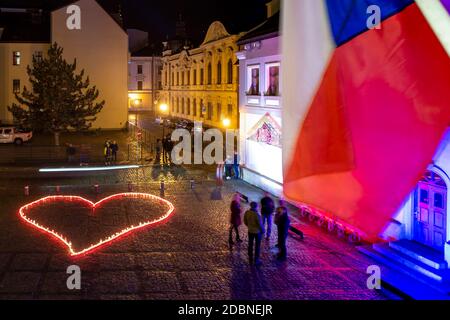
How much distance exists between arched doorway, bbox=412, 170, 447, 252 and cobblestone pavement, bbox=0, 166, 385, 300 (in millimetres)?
1716

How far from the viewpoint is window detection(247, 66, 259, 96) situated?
2759cm

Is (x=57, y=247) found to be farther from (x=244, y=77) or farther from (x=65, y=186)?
(x=244, y=77)

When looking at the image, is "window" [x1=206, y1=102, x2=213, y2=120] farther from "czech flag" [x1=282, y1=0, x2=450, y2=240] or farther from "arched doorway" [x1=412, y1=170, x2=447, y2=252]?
"czech flag" [x1=282, y1=0, x2=450, y2=240]

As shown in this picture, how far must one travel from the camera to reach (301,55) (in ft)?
32.5

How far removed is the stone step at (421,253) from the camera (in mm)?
13586

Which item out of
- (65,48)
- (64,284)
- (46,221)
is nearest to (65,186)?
(46,221)

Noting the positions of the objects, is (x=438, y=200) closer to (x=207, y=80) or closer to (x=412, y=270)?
(x=412, y=270)

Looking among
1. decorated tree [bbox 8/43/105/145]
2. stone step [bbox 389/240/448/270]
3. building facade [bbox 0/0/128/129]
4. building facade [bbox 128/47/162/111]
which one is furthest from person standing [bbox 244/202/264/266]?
building facade [bbox 128/47/162/111]

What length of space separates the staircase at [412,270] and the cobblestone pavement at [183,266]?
50cm

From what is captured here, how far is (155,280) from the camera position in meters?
14.0

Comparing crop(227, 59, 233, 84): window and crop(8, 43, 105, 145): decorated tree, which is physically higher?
crop(227, 59, 233, 84): window

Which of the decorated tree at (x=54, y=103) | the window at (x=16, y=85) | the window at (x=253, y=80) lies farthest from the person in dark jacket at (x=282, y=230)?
the window at (x=16, y=85)

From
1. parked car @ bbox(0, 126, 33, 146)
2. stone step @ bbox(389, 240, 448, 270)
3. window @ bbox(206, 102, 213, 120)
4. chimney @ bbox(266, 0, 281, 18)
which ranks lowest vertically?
stone step @ bbox(389, 240, 448, 270)

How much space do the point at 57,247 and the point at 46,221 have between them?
3591 millimetres
